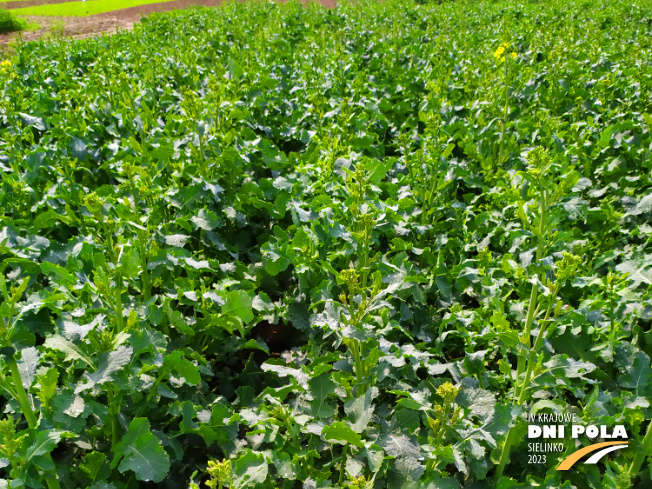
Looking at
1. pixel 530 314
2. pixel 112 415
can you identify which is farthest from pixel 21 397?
pixel 530 314

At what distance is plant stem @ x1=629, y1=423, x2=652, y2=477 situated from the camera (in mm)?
2010

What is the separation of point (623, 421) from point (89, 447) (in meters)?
2.31

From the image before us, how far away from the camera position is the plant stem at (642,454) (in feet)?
6.59

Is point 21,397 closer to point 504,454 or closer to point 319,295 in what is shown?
point 319,295

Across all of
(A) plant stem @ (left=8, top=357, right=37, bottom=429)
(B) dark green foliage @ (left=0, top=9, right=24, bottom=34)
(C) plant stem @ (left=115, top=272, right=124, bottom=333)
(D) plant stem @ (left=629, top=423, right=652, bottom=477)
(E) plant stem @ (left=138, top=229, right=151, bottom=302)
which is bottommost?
(D) plant stem @ (left=629, top=423, right=652, bottom=477)

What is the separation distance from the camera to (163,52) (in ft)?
29.1

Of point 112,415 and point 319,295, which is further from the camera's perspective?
point 319,295

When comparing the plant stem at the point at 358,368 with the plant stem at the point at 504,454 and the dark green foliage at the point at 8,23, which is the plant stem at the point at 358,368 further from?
the dark green foliage at the point at 8,23

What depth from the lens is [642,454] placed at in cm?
204

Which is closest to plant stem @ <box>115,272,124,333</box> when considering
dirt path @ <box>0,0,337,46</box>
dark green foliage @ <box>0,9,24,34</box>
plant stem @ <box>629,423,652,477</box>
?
plant stem @ <box>629,423,652,477</box>

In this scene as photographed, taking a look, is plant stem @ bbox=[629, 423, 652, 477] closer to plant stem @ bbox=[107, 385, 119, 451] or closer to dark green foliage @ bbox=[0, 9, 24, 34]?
plant stem @ bbox=[107, 385, 119, 451]

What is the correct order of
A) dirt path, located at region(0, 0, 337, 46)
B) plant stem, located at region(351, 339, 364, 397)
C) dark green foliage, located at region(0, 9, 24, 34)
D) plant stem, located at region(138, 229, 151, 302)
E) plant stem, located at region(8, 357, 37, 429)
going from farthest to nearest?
1. dark green foliage, located at region(0, 9, 24, 34)
2. dirt path, located at region(0, 0, 337, 46)
3. plant stem, located at region(138, 229, 151, 302)
4. plant stem, located at region(351, 339, 364, 397)
5. plant stem, located at region(8, 357, 37, 429)

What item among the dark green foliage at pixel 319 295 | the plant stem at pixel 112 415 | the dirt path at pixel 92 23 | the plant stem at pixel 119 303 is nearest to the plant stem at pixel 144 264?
the dark green foliage at pixel 319 295

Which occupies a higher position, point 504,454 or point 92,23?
point 92,23
